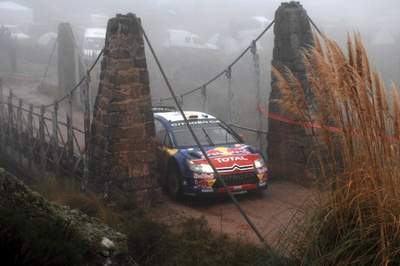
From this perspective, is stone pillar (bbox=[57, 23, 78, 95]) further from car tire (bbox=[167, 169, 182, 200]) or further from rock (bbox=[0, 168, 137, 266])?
rock (bbox=[0, 168, 137, 266])

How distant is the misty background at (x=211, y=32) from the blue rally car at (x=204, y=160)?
7582mm

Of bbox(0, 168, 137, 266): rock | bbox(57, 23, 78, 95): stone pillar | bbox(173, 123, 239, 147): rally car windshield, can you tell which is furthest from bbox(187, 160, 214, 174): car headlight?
bbox(57, 23, 78, 95): stone pillar

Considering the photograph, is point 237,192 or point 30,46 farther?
point 30,46

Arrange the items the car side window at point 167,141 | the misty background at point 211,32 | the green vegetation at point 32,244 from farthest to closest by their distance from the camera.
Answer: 1. the misty background at point 211,32
2. the car side window at point 167,141
3. the green vegetation at point 32,244

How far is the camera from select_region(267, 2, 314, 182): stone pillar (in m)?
11.7

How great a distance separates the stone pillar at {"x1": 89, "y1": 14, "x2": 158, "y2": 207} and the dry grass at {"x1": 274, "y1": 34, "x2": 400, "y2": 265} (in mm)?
5539

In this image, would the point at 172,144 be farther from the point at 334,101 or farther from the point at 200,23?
the point at 200,23

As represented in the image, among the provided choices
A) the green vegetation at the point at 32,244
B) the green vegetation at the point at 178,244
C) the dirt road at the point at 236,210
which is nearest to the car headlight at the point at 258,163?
the dirt road at the point at 236,210

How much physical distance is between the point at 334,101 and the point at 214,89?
2787cm

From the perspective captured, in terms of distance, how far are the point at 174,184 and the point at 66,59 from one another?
17.3 metres

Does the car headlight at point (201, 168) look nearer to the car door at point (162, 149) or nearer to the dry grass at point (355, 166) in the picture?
the car door at point (162, 149)

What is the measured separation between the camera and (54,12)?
58.2m

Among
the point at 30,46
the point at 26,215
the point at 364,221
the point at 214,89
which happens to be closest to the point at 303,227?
the point at 364,221

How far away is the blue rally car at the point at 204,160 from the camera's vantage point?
1041 centimetres
